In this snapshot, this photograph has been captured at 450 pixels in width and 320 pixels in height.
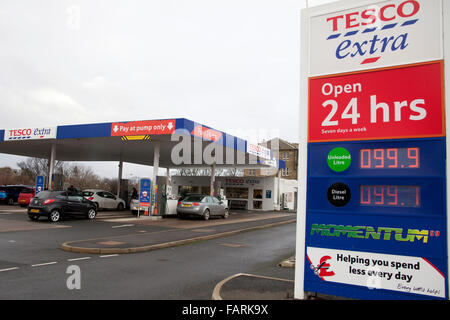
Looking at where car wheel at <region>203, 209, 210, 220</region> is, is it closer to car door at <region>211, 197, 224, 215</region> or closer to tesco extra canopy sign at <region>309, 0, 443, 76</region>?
car door at <region>211, 197, 224, 215</region>

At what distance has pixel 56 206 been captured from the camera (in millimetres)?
16547

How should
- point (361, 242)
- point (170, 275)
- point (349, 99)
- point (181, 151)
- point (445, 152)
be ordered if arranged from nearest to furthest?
point (445, 152) < point (361, 242) < point (349, 99) < point (170, 275) < point (181, 151)

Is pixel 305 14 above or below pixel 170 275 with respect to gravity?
above

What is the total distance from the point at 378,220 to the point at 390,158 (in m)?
0.82

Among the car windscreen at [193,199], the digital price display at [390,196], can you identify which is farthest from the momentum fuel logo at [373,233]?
the car windscreen at [193,199]

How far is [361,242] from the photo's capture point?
458 centimetres

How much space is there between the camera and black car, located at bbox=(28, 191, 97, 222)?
16.2 meters

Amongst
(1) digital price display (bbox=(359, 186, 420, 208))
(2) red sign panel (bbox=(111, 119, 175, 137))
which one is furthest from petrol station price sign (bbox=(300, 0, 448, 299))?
(2) red sign panel (bbox=(111, 119, 175, 137))

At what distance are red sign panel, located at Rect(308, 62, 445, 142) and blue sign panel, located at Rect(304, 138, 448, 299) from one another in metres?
0.16

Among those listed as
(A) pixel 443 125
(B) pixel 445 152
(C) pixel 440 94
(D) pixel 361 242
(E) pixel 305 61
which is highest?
(E) pixel 305 61

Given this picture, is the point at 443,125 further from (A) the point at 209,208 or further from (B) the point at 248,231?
(A) the point at 209,208

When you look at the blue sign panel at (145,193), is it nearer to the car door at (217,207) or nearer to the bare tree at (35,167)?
the car door at (217,207)

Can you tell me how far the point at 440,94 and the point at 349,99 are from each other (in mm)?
1085
